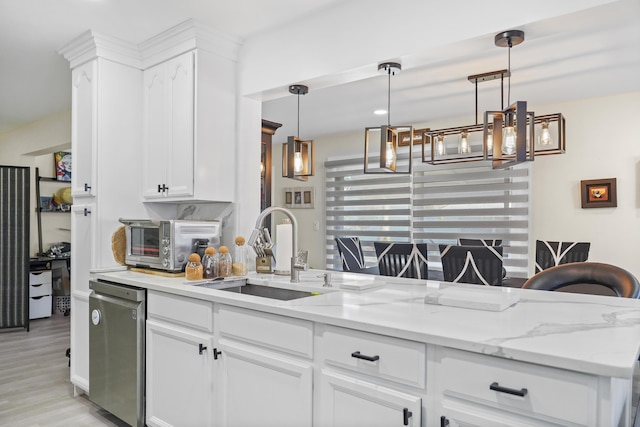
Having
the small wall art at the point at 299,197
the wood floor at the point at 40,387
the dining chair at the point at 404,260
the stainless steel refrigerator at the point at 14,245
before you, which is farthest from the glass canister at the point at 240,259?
the small wall art at the point at 299,197

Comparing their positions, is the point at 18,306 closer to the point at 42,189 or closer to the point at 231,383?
the point at 42,189

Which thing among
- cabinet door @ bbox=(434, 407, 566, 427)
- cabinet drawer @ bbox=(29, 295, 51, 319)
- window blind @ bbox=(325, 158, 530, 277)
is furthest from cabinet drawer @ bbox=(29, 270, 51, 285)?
cabinet door @ bbox=(434, 407, 566, 427)

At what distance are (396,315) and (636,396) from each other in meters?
0.87

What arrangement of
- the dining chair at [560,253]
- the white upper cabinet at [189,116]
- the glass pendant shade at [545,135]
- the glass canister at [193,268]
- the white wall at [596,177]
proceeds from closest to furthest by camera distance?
the glass canister at [193,268], the white upper cabinet at [189,116], the glass pendant shade at [545,135], the dining chair at [560,253], the white wall at [596,177]

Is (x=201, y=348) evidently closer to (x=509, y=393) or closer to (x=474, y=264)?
(x=509, y=393)

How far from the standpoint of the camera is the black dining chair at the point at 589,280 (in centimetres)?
197

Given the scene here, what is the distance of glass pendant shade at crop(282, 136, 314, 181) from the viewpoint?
3406mm

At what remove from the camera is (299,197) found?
6648mm

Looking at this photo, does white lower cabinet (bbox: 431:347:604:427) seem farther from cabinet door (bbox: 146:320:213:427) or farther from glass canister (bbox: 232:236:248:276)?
glass canister (bbox: 232:236:248:276)

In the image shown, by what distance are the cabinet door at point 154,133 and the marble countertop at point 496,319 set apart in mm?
955

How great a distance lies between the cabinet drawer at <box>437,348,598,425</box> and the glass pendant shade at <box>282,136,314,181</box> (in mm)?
2280

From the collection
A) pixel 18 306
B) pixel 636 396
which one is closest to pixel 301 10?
pixel 636 396

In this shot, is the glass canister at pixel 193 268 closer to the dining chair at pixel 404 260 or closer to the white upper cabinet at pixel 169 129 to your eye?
the white upper cabinet at pixel 169 129

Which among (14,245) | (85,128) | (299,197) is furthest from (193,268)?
(299,197)
